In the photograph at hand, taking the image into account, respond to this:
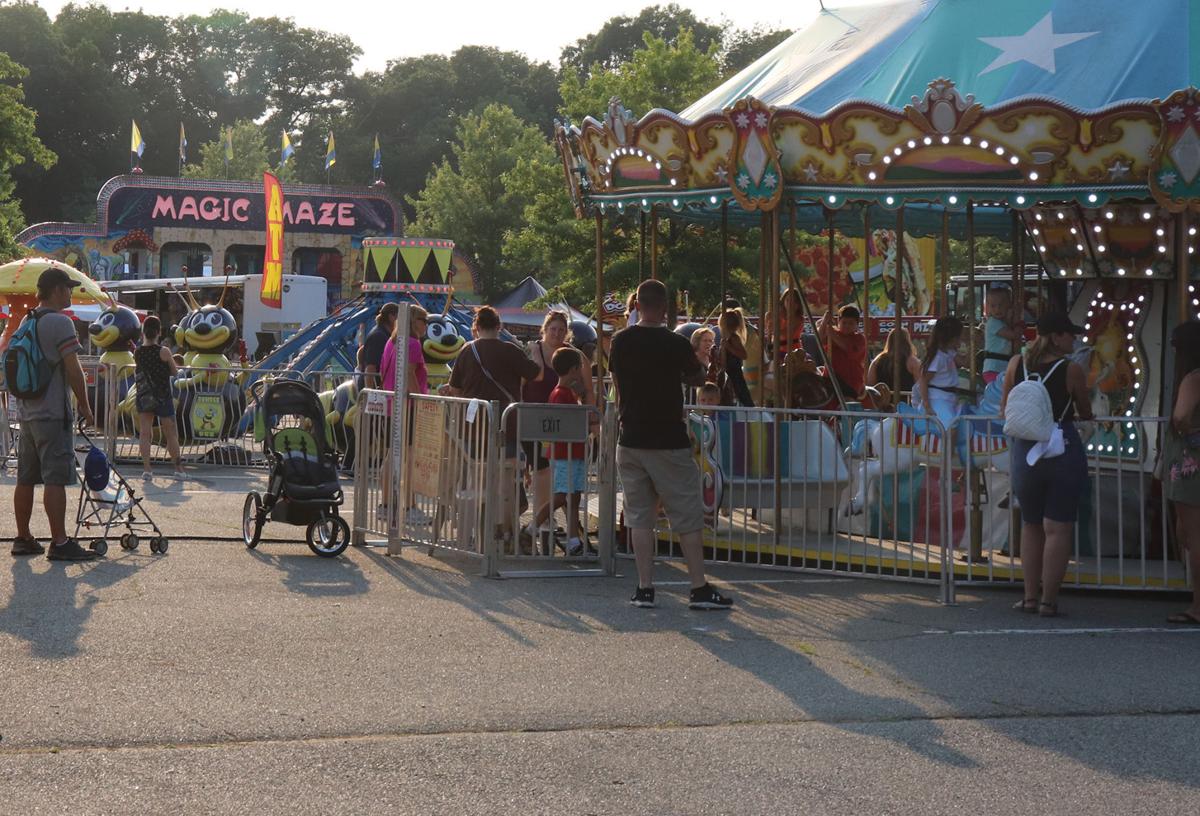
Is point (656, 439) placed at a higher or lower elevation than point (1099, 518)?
higher

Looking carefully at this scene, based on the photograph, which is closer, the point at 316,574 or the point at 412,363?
the point at 316,574

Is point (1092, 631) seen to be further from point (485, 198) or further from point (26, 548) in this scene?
point (485, 198)

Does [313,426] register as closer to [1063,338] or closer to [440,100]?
[1063,338]

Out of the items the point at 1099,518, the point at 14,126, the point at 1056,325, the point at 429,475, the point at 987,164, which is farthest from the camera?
the point at 14,126

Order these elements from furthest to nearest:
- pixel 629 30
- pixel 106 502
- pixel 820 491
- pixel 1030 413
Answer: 1. pixel 629 30
2. pixel 106 502
3. pixel 820 491
4. pixel 1030 413

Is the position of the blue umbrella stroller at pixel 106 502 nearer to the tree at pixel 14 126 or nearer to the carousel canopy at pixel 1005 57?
the carousel canopy at pixel 1005 57

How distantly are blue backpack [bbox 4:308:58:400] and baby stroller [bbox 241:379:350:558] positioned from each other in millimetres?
1658

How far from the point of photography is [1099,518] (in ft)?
30.5

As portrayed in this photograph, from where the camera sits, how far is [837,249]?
37906 mm

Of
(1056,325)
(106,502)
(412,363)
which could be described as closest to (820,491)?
(1056,325)

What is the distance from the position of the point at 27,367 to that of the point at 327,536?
2234mm

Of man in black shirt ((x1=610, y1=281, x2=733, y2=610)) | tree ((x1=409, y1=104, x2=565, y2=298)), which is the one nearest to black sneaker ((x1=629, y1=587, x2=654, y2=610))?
man in black shirt ((x1=610, y1=281, x2=733, y2=610))

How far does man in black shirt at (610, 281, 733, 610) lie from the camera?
8.49m

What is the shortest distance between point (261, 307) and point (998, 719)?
37.0 meters
